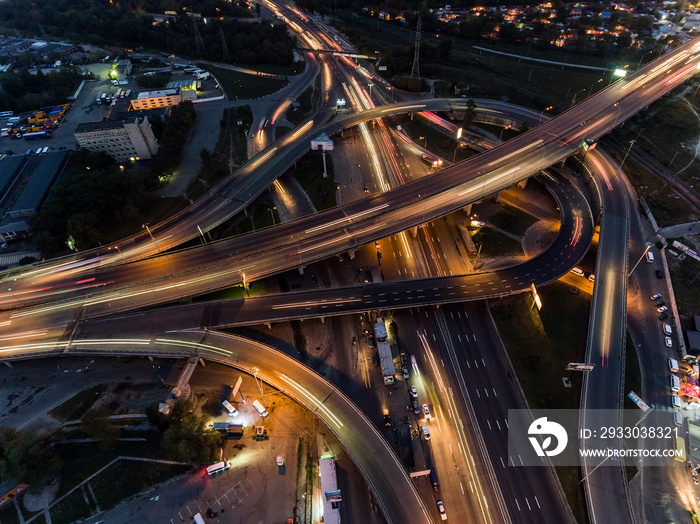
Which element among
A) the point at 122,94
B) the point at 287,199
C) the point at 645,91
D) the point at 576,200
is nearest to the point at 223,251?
the point at 287,199

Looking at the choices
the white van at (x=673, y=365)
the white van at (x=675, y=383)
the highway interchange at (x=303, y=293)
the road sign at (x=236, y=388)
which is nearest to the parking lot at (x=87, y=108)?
the highway interchange at (x=303, y=293)

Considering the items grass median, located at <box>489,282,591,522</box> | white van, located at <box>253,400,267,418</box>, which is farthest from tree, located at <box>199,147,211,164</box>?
grass median, located at <box>489,282,591,522</box>

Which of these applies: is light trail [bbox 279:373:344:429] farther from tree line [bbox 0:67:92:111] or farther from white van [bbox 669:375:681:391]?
tree line [bbox 0:67:92:111]

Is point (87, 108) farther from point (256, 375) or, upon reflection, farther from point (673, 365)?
point (673, 365)

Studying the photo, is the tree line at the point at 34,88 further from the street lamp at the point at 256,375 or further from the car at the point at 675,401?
the car at the point at 675,401

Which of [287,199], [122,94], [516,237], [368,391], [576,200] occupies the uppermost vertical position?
[122,94]

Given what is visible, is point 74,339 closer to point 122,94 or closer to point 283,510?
point 283,510
